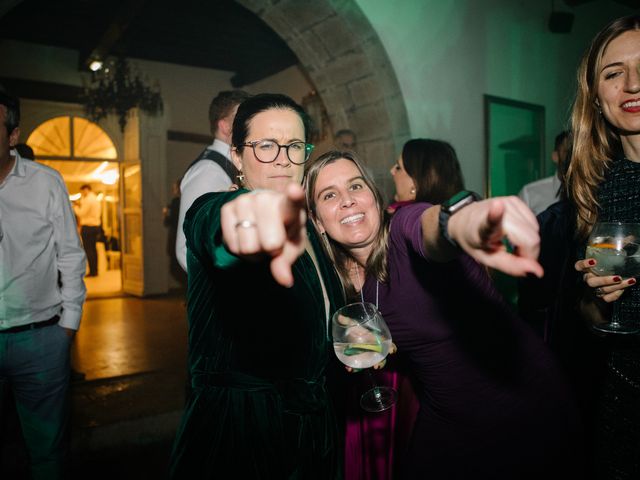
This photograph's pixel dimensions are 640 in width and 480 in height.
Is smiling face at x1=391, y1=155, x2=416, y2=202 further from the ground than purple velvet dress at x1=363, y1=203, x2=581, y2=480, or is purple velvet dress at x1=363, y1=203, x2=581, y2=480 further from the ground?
smiling face at x1=391, y1=155, x2=416, y2=202

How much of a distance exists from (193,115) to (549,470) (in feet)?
27.3

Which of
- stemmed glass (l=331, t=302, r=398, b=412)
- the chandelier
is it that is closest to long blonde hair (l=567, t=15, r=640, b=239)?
stemmed glass (l=331, t=302, r=398, b=412)

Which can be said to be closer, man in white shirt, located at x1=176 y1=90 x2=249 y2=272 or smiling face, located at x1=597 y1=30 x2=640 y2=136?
smiling face, located at x1=597 y1=30 x2=640 y2=136

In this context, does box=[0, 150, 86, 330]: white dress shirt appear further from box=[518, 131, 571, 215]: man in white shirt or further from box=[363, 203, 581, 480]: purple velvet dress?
box=[518, 131, 571, 215]: man in white shirt

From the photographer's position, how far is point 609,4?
5.39 meters

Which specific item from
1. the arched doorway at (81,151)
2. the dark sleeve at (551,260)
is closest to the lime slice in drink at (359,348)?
the dark sleeve at (551,260)

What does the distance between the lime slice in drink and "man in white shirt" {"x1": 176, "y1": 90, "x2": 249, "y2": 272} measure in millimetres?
1239

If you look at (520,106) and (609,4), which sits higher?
(609,4)

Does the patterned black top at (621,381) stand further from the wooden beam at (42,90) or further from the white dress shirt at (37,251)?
the wooden beam at (42,90)

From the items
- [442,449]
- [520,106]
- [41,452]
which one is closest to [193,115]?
[520,106]

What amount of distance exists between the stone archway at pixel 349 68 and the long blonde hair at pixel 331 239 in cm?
209

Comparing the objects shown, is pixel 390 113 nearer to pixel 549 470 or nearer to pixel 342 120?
pixel 342 120

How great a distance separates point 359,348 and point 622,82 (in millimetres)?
1141

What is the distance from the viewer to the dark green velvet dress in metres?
1.13
